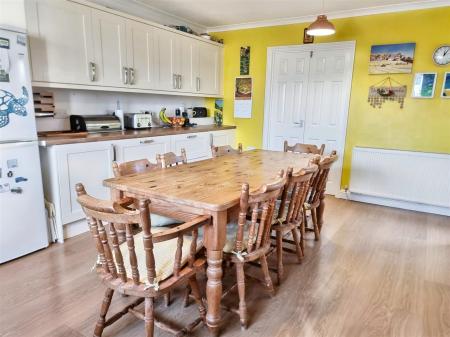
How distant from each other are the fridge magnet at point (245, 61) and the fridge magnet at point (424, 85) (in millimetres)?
2300

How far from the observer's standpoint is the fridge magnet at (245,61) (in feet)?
15.8

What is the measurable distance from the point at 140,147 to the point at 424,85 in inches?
133

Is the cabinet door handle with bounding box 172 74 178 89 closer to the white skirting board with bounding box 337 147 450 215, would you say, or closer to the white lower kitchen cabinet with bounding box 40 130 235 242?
the white lower kitchen cabinet with bounding box 40 130 235 242

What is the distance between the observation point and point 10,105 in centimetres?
230

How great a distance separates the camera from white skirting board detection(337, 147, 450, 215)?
12.0 feet

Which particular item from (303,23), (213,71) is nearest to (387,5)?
(303,23)

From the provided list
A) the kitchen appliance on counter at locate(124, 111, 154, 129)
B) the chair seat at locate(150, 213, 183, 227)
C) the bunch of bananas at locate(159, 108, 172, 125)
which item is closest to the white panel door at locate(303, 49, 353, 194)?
the bunch of bananas at locate(159, 108, 172, 125)

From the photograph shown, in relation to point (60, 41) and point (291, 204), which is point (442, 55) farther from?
point (60, 41)

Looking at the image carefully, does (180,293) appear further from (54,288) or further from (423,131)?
(423,131)

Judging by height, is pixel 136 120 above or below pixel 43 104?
below

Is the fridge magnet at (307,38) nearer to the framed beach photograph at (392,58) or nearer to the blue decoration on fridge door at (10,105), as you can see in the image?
the framed beach photograph at (392,58)

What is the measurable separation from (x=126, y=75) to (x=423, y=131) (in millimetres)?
3590

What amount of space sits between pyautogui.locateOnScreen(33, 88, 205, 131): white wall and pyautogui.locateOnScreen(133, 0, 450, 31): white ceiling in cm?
117

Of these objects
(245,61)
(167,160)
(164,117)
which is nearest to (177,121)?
(164,117)
